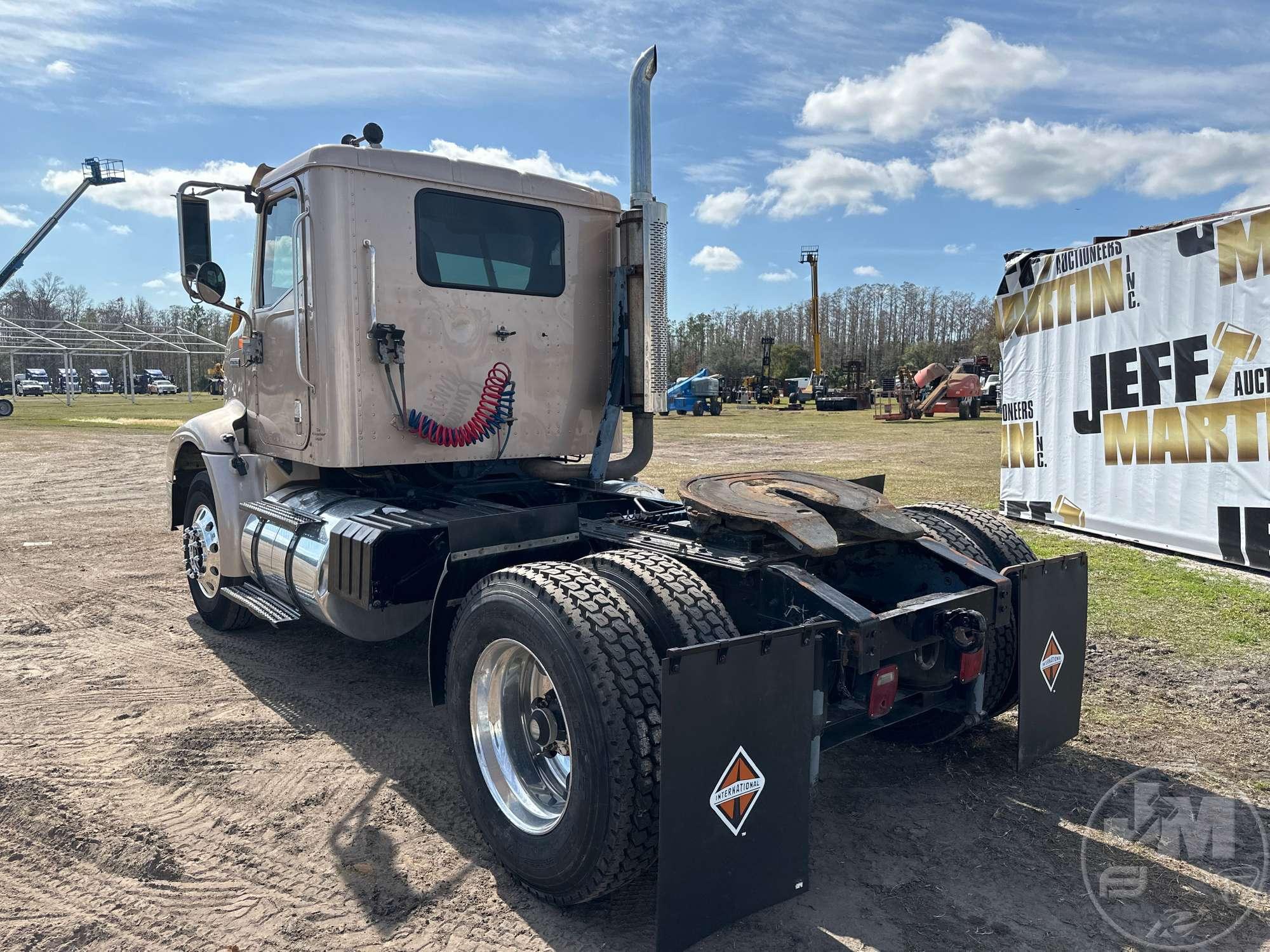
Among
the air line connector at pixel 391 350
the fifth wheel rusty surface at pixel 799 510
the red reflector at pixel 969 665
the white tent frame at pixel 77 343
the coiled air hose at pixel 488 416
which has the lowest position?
the red reflector at pixel 969 665

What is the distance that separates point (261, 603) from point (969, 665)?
3.91m

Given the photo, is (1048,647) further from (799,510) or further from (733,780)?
(733,780)

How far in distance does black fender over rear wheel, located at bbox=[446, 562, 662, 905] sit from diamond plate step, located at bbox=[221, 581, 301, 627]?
180 centimetres

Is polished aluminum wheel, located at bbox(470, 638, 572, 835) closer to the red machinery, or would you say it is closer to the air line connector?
the air line connector

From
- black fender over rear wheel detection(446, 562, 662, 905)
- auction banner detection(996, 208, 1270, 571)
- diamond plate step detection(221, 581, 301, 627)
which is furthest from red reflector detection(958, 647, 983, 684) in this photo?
auction banner detection(996, 208, 1270, 571)

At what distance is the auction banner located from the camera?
809 cm

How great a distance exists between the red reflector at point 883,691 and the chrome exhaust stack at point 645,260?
2.22 metres

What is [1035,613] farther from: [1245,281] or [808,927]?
[1245,281]

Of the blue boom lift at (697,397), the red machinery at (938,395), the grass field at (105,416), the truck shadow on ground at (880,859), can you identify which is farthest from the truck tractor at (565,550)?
the blue boom lift at (697,397)

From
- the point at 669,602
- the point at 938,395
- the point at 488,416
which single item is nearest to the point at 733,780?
the point at 669,602

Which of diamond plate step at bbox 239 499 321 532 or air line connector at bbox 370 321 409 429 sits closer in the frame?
air line connector at bbox 370 321 409 429

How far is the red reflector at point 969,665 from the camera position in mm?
3439

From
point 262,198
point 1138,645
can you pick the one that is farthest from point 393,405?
point 1138,645

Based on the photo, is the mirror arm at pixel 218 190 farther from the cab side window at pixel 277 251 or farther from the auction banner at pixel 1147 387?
the auction banner at pixel 1147 387
